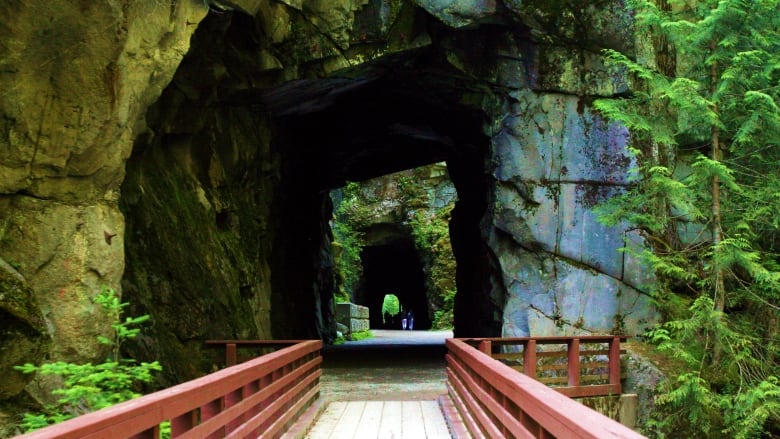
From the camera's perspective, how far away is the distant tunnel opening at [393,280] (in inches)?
1797

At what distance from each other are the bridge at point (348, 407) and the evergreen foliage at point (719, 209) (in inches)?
57.4

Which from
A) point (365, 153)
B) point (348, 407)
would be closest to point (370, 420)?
point (348, 407)

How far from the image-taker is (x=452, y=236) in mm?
25656

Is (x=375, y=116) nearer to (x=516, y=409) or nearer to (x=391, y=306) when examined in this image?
(x=516, y=409)

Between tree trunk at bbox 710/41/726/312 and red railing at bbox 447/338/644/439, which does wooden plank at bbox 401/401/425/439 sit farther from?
tree trunk at bbox 710/41/726/312

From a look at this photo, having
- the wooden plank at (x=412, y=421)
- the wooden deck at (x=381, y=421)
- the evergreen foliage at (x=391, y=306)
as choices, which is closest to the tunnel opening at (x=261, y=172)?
the wooden deck at (x=381, y=421)

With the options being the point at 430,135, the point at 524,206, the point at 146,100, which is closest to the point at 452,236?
the point at 430,135

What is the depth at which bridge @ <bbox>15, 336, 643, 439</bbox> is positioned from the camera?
2764 mm

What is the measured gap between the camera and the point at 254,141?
15.2 m

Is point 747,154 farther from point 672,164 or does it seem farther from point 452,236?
point 452,236

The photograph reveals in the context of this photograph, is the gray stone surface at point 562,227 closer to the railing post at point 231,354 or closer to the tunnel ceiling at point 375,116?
the tunnel ceiling at point 375,116

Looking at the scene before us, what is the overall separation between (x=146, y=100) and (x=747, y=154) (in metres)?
10.1

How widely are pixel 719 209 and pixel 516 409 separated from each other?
8825mm

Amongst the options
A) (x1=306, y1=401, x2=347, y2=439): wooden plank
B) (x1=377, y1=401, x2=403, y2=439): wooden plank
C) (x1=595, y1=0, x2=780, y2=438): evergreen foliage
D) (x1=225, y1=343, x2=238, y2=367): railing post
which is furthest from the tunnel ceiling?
(x1=377, y1=401, x2=403, y2=439): wooden plank
